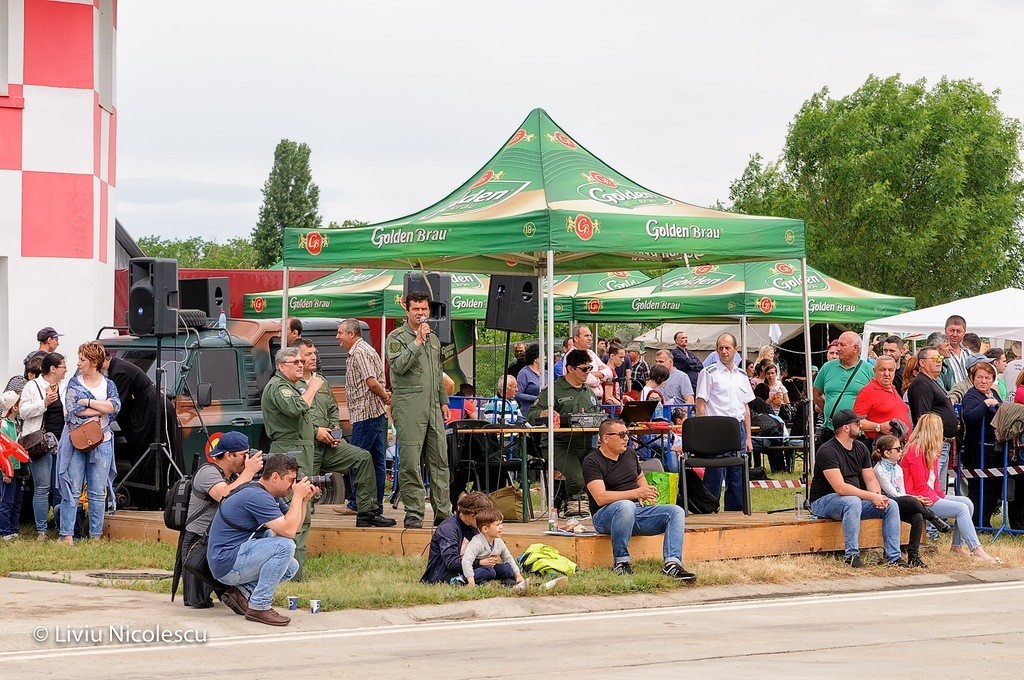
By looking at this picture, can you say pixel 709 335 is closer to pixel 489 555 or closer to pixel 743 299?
pixel 743 299

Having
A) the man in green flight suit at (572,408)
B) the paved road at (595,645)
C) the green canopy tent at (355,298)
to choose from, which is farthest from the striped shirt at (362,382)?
the green canopy tent at (355,298)

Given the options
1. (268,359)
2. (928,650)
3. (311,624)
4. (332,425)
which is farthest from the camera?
(268,359)

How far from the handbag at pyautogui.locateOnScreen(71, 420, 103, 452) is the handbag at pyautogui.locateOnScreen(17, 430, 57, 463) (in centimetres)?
46

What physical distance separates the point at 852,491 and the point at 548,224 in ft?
11.8

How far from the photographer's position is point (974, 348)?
635 inches

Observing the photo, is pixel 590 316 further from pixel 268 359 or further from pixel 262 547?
pixel 262 547

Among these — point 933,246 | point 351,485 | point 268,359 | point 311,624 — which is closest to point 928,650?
point 311,624

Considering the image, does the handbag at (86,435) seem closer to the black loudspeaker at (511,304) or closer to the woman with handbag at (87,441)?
the woman with handbag at (87,441)

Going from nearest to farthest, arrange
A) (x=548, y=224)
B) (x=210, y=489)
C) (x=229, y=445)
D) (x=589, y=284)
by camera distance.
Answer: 1. (x=210, y=489)
2. (x=229, y=445)
3. (x=548, y=224)
4. (x=589, y=284)

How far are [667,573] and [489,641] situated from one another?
2.73 m

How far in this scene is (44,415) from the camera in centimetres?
1398

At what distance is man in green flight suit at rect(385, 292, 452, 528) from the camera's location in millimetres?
12445

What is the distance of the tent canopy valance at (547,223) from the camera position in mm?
12328

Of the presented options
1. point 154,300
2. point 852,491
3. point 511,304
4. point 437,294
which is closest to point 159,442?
point 154,300
